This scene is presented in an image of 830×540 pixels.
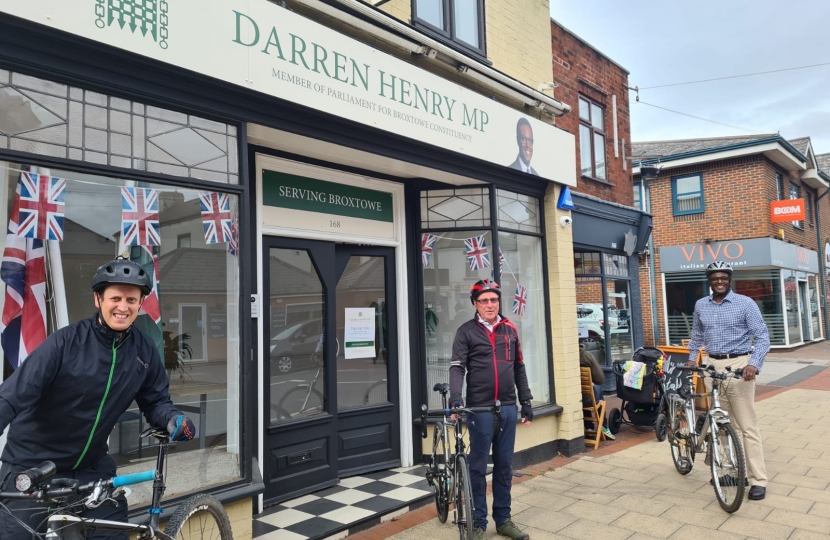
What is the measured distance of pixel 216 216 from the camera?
4098mm

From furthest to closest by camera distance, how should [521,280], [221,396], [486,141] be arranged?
[521,280], [486,141], [221,396]

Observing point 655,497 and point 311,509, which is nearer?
point 311,509

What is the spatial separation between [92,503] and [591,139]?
10079 millimetres

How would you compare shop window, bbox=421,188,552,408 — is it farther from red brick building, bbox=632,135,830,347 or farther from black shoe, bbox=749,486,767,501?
red brick building, bbox=632,135,830,347

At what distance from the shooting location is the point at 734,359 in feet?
17.6

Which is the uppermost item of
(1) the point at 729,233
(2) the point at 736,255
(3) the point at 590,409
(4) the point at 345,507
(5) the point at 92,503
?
(1) the point at 729,233

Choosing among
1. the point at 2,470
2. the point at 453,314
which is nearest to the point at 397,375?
the point at 453,314

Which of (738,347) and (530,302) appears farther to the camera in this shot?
(530,302)

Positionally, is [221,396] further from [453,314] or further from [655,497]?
[655,497]

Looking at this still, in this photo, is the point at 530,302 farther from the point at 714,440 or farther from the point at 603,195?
the point at 603,195

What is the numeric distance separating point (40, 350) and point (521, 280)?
5490 millimetres

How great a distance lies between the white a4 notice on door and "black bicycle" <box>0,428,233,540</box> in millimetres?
2917

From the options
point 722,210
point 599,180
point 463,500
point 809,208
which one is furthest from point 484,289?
point 809,208

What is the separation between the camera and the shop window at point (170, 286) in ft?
11.3
